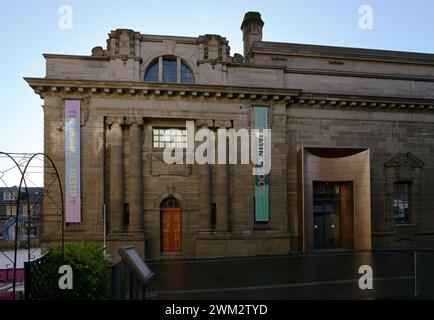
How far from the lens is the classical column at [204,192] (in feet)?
61.9

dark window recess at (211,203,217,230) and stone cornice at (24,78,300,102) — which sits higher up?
stone cornice at (24,78,300,102)

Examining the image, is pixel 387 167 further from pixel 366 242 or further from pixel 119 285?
pixel 119 285

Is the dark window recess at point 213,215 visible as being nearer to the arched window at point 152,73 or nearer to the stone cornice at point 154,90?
the stone cornice at point 154,90

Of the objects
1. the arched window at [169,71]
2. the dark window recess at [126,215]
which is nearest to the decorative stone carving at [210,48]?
the arched window at [169,71]

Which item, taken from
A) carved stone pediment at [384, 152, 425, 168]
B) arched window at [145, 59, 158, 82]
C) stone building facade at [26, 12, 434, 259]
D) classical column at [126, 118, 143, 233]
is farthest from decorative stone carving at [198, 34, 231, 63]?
carved stone pediment at [384, 152, 425, 168]

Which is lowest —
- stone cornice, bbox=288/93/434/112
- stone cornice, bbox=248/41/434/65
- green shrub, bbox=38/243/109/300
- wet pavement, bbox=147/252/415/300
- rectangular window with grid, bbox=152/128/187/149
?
wet pavement, bbox=147/252/415/300

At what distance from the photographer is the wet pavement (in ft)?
34.5

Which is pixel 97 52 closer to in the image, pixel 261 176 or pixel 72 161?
pixel 72 161

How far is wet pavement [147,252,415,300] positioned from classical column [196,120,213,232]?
7.22 ft

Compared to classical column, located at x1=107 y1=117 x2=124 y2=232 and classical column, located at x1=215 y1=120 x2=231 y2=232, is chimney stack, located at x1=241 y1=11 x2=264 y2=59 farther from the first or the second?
classical column, located at x1=107 y1=117 x2=124 y2=232

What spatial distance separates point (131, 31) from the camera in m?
18.9

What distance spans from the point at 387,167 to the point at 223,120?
12.4m

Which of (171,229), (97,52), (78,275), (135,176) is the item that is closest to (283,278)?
(171,229)
